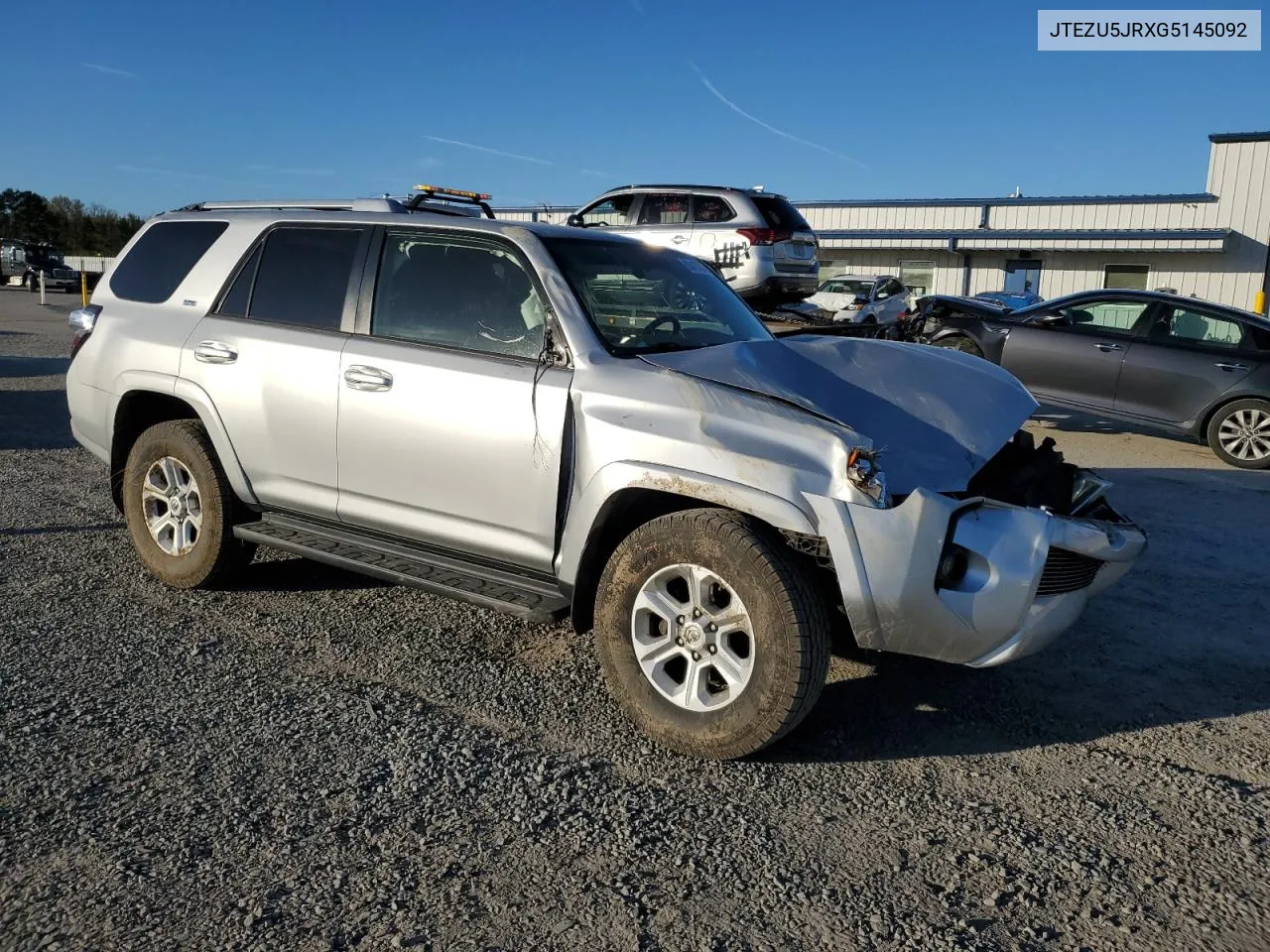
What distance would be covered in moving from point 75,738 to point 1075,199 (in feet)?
115

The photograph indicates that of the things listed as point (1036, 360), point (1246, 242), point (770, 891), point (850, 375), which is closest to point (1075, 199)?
point (1246, 242)

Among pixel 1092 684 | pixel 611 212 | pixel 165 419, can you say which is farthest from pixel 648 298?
pixel 611 212

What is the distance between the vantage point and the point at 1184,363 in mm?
10039

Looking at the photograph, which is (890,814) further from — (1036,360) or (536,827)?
(1036,360)

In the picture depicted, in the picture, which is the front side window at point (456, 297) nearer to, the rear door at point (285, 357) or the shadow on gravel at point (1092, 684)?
the rear door at point (285, 357)

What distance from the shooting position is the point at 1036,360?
10.6 meters

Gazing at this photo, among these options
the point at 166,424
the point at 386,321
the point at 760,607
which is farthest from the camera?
the point at 166,424

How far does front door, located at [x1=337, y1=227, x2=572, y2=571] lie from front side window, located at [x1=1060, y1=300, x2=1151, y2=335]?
27.7ft

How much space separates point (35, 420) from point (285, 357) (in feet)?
21.9

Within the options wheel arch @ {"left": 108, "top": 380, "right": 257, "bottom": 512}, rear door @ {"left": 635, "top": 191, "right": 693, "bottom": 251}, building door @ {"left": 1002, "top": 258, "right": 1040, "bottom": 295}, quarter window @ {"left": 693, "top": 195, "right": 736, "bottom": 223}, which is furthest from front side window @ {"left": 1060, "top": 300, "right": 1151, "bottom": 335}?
building door @ {"left": 1002, "top": 258, "right": 1040, "bottom": 295}

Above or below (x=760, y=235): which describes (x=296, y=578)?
below

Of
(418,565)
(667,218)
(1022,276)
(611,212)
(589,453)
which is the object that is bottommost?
(418,565)

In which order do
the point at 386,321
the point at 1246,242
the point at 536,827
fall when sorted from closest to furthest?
the point at 536,827, the point at 386,321, the point at 1246,242

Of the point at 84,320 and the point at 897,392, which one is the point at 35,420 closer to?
the point at 84,320
